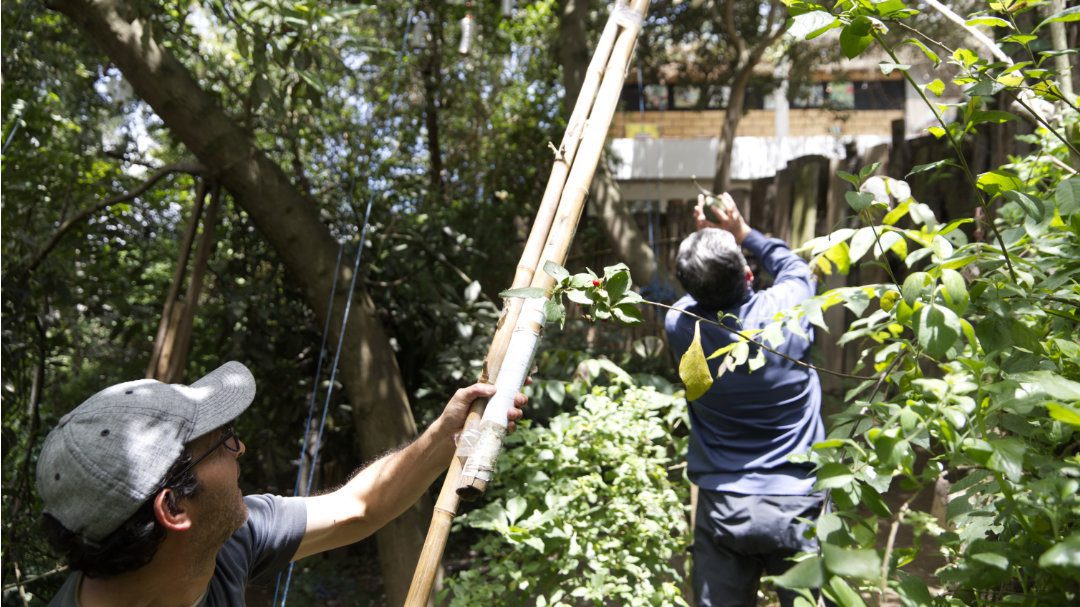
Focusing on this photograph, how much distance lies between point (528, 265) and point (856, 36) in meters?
0.74

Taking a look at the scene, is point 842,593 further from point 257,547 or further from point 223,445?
point 257,547

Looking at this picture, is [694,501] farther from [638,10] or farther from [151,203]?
[151,203]

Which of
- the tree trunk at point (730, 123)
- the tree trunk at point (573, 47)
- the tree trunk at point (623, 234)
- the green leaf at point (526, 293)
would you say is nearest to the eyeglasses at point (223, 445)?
the green leaf at point (526, 293)

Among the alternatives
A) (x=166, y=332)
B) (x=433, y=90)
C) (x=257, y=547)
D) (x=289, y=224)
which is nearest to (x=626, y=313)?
(x=257, y=547)

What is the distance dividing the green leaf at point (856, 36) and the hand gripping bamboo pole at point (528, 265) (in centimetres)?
57

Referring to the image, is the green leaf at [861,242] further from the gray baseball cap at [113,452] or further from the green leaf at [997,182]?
the gray baseball cap at [113,452]

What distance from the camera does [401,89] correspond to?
697 cm

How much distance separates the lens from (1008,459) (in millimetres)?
1002

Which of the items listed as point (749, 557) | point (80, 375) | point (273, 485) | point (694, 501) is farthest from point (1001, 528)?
point (80, 375)

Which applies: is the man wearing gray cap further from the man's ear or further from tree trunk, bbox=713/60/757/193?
tree trunk, bbox=713/60/757/193

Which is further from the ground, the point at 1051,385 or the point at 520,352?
the point at 1051,385

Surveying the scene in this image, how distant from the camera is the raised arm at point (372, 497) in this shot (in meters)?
2.12

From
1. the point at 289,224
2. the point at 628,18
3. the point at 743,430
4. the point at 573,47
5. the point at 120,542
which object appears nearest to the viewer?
the point at 120,542

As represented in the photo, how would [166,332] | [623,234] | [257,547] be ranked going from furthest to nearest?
[623,234]
[166,332]
[257,547]
